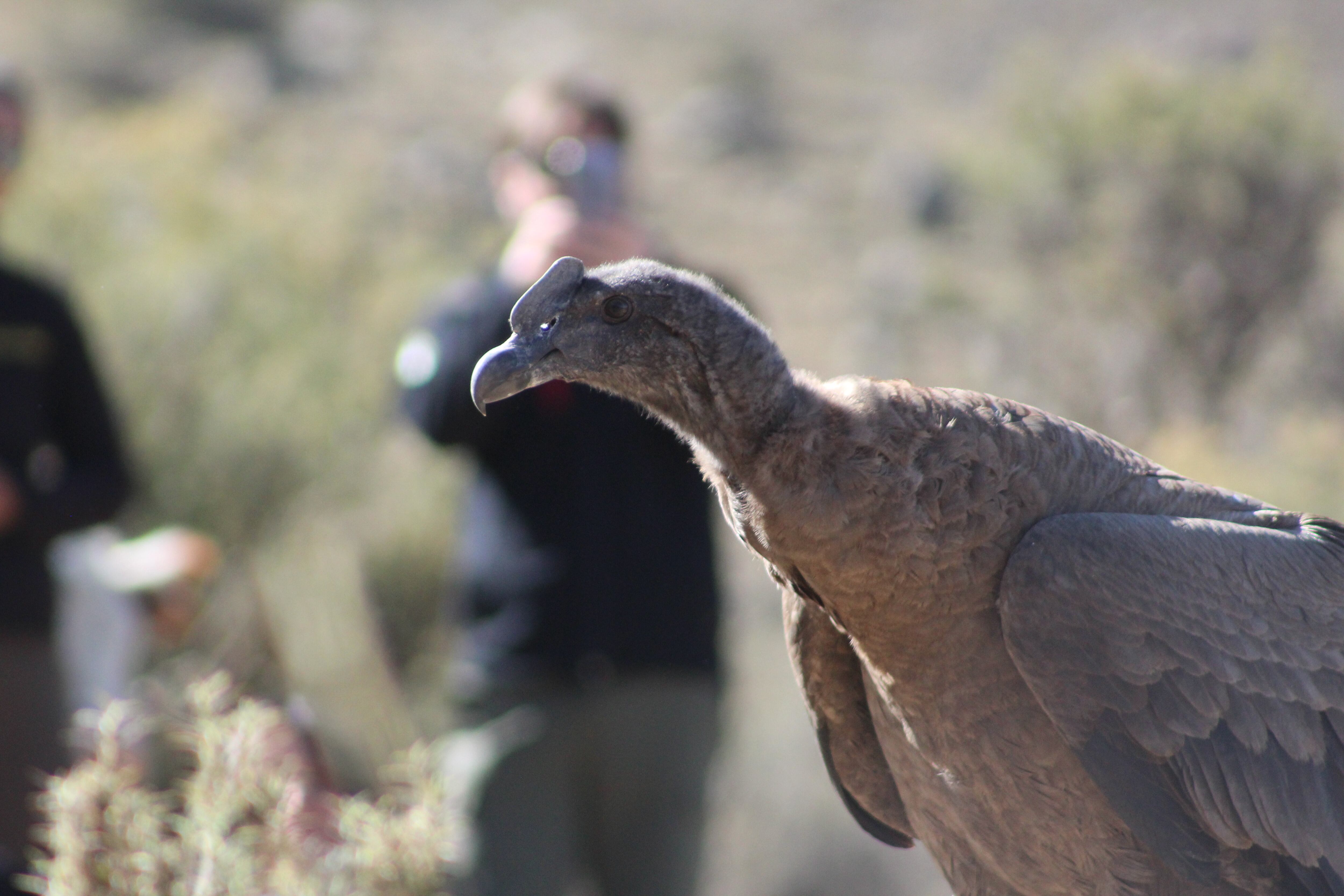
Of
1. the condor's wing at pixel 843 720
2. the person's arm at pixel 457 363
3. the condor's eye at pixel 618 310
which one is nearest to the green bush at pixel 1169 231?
the person's arm at pixel 457 363

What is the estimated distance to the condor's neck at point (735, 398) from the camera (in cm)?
194

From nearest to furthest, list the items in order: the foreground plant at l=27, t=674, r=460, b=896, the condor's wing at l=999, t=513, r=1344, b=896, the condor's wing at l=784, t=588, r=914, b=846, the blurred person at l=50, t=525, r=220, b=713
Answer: the condor's wing at l=999, t=513, r=1344, b=896 → the foreground plant at l=27, t=674, r=460, b=896 → the condor's wing at l=784, t=588, r=914, b=846 → the blurred person at l=50, t=525, r=220, b=713

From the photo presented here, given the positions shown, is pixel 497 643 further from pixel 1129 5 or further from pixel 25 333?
pixel 1129 5

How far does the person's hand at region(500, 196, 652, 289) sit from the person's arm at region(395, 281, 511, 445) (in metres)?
0.09

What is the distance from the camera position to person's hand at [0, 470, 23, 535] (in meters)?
3.39

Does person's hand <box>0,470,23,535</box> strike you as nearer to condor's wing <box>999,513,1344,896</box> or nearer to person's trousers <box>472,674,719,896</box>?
person's trousers <box>472,674,719,896</box>

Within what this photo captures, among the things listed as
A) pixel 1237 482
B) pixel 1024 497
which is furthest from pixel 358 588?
pixel 1024 497

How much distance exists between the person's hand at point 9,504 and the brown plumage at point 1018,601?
2119 millimetres

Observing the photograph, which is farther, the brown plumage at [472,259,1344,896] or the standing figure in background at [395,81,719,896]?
the standing figure in background at [395,81,719,896]

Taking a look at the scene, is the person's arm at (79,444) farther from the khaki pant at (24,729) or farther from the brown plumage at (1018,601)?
the brown plumage at (1018,601)

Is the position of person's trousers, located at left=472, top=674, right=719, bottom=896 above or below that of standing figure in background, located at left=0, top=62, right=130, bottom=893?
below

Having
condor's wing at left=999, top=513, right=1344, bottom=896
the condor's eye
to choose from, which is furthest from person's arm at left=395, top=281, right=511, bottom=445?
condor's wing at left=999, top=513, right=1344, bottom=896

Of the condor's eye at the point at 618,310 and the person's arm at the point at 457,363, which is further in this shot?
the person's arm at the point at 457,363

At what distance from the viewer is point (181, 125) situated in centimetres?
1192
